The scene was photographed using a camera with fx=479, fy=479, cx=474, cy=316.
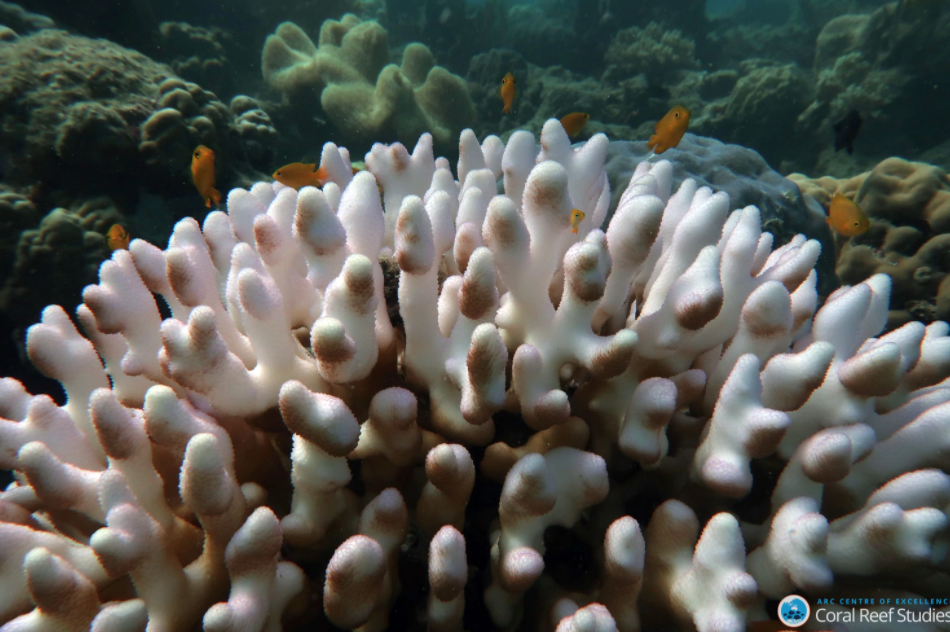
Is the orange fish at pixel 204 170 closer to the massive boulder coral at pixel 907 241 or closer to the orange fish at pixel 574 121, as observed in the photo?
the orange fish at pixel 574 121

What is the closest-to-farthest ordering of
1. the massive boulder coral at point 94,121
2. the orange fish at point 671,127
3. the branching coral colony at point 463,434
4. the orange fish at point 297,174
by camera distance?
the branching coral colony at point 463,434 < the orange fish at point 297,174 < the orange fish at point 671,127 < the massive boulder coral at point 94,121

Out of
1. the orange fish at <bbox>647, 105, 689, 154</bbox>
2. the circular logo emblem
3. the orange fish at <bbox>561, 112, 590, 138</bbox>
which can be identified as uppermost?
the orange fish at <bbox>647, 105, 689, 154</bbox>

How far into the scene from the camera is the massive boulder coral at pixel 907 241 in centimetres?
472

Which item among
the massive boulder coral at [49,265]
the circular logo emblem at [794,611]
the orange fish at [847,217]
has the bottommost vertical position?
the massive boulder coral at [49,265]

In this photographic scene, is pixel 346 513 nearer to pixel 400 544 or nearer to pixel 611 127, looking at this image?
pixel 400 544

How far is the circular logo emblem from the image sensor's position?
3.88 feet

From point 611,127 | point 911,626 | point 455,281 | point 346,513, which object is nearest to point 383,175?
point 455,281

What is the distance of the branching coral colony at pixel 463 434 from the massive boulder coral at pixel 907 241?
432 centimetres

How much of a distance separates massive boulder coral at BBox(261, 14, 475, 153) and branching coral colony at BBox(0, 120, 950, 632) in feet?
27.4

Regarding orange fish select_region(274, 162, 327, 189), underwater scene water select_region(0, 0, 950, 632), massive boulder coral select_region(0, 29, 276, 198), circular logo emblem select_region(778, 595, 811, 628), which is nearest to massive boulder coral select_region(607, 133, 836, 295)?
orange fish select_region(274, 162, 327, 189)

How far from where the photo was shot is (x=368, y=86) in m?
9.59

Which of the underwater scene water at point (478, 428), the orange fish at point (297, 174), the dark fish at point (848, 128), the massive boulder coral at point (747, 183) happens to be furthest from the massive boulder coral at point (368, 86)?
the underwater scene water at point (478, 428)

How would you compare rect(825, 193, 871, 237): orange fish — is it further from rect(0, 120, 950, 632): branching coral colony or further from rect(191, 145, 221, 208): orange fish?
rect(191, 145, 221, 208): orange fish

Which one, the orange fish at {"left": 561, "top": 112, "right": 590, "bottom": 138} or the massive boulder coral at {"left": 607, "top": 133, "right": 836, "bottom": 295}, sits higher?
the orange fish at {"left": 561, "top": 112, "right": 590, "bottom": 138}
